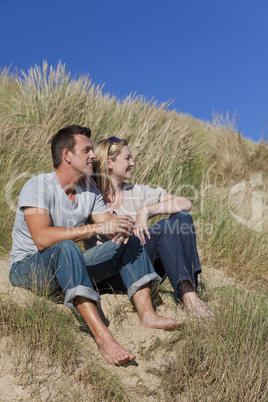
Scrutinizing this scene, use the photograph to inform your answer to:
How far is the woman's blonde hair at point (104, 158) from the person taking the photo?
3.38 metres

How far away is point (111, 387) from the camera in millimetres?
2318

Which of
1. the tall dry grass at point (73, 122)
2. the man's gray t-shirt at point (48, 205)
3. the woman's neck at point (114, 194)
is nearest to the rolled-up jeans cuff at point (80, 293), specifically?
the man's gray t-shirt at point (48, 205)

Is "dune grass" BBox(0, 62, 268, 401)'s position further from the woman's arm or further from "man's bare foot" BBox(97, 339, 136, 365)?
the woman's arm

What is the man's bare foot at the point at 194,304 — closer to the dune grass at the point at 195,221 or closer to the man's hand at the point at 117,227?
the dune grass at the point at 195,221

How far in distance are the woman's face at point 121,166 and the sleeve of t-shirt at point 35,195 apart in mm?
652

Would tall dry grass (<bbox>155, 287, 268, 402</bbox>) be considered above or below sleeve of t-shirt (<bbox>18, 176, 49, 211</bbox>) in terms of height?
below

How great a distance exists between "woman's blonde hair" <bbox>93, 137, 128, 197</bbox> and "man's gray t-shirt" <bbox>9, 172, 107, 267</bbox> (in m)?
0.27

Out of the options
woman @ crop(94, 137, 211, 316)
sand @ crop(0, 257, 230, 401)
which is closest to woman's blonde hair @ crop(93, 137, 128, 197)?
woman @ crop(94, 137, 211, 316)

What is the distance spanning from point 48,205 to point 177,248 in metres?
0.88

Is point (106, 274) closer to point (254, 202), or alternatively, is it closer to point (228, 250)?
point (228, 250)

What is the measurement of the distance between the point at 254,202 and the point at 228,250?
1.42 metres

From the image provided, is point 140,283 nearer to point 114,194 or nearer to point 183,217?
point 183,217

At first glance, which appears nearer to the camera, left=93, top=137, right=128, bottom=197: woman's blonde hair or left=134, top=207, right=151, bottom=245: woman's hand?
left=134, top=207, right=151, bottom=245: woman's hand

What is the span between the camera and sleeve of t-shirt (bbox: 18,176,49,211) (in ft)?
9.20
